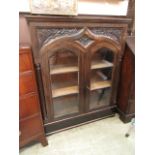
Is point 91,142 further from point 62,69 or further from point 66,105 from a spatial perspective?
point 62,69

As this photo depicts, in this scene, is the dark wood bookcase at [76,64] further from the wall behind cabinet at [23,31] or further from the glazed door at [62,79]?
the wall behind cabinet at [23,31]

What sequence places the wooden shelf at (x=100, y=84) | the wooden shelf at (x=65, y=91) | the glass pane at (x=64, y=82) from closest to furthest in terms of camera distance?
the glass pane at (x=64, y=82)
the wooden shelf at (x=65, y=91)
the wooden shelf at (x=100, y=84)

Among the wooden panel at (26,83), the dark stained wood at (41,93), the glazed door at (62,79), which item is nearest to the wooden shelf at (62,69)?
the glazed door at (62,79)

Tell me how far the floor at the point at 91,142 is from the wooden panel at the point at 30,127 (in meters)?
0.25

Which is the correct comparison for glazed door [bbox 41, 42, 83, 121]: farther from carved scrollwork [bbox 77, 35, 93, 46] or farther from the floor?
the floor

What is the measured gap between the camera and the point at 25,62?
1100 mm

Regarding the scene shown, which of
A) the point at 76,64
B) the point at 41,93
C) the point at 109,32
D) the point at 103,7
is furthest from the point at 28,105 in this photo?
the point at 103,7

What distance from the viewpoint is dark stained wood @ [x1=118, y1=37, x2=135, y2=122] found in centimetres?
155

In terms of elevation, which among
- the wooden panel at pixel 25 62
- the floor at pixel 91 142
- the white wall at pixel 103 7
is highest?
the white wall at pixel 103 7

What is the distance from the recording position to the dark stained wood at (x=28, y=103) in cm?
110

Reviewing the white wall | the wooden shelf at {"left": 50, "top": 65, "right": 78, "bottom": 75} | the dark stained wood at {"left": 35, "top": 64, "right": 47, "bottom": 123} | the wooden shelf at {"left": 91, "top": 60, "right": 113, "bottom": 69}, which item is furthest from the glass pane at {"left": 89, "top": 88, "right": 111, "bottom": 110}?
the white wall

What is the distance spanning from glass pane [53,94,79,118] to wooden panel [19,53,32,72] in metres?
0.60
